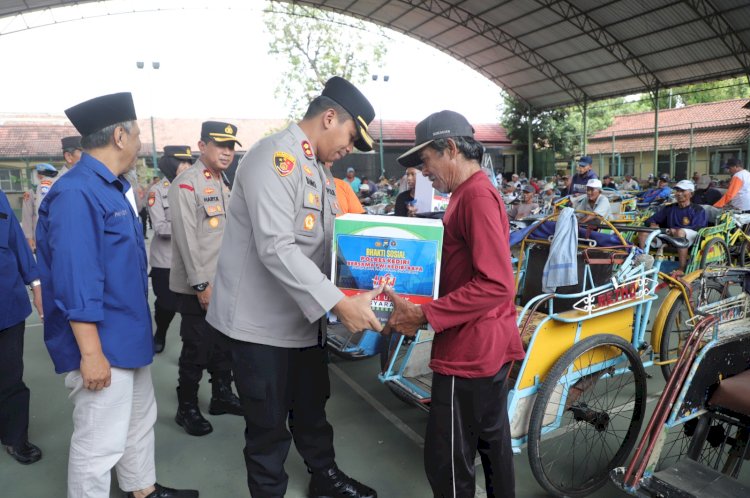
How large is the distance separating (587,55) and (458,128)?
1966 centimetres

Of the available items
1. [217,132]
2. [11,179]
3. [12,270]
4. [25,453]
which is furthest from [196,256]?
[11,179]

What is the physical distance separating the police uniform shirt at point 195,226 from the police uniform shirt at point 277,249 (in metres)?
1.20

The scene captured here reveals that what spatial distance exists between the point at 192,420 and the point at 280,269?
196cm

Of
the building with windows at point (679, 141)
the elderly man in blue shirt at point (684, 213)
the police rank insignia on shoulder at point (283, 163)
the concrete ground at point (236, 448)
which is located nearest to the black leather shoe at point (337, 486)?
the concrete ground at point (236, 448)

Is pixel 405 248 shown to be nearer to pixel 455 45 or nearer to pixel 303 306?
pixel 303 306

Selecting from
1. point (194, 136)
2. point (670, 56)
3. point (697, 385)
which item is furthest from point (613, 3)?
point (194, 136)

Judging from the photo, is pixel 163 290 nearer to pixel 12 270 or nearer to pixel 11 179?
pixel 12 270

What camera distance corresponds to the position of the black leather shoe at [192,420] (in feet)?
10.3

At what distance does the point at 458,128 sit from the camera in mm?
1823

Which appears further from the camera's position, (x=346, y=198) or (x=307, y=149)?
(x=346, y=198)

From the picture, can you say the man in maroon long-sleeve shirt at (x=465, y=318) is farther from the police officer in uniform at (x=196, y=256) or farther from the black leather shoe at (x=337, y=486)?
the police officer in uniform at (x=196, y=256)

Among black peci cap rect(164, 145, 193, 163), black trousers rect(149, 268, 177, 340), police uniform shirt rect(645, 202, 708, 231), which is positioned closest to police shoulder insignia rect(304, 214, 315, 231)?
black trousers rect(149, 268, 177, 340)

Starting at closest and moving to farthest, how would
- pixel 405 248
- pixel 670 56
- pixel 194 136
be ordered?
pixel 405 248 → pixel 670 56 → pixel 194 136

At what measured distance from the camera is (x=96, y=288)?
6.13 feet
